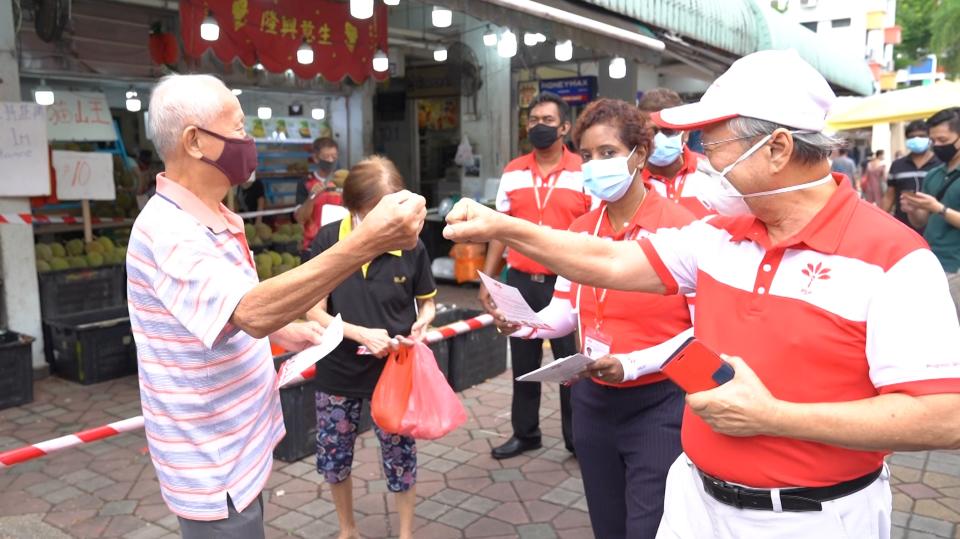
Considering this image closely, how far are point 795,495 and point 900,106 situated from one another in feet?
40.4

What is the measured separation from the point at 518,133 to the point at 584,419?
9980 mm

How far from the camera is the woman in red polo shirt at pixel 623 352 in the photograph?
8.66 feet

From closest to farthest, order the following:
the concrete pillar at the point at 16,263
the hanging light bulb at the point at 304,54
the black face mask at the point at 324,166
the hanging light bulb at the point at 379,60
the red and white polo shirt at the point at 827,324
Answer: the red and white polo shirt at the point at 827,324 → the concrete pillar at the point at 16,263 → the black face mask at the point at 324,166 → the hanging light bulb at the point at 304,54 → the hanging light bulb at the point at 379,60

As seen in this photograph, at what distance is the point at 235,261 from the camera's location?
224cm

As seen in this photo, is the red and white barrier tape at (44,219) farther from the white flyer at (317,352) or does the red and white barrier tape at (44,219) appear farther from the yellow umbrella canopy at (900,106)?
the yellow umbrella canopy at (900,106)

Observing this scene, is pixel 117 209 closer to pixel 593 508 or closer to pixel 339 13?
pixel 339 13

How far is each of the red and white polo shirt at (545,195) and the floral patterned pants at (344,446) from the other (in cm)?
169

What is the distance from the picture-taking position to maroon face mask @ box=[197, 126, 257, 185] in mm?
2180

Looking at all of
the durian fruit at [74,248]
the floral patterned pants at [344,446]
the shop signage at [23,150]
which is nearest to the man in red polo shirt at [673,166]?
the floral patterned pants at [344,446]

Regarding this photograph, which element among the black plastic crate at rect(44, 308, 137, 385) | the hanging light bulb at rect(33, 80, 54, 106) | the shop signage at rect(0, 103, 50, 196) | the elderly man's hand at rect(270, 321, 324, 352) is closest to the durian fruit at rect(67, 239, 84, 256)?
the black plastic crate at rect(44, 308, 137, 385)

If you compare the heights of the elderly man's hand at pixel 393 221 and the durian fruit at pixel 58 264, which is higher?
the elderly man's hand at pixel 393 221

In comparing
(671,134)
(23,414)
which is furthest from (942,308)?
(23,414)

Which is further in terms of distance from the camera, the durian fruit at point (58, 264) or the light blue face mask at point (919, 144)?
the durian fruit at point (58, 264)

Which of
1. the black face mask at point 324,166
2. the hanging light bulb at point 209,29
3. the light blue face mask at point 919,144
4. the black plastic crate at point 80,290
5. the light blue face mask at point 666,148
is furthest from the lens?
the black face mask at point 324,166
